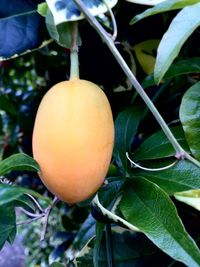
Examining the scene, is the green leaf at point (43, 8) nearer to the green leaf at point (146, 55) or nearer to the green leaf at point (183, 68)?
the green leaf at point (183, 68)

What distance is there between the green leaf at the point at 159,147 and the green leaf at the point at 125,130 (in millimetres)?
28

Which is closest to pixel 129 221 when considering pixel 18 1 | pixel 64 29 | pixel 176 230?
pixel 176 230

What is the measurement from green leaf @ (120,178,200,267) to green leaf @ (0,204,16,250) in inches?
3.9

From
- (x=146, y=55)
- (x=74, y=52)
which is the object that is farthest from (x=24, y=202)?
(x=146, y=55)

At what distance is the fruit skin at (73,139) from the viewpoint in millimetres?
→ 416

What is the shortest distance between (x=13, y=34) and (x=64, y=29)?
0.14m

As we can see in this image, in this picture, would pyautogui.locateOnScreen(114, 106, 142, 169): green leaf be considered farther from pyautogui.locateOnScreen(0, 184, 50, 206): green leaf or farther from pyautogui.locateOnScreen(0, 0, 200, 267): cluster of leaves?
pyautogui.locateOnScreen(0, 184, 50, 206): green leaf

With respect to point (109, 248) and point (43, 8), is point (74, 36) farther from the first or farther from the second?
point (109, 248)

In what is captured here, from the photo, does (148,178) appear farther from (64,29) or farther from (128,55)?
(128,55)

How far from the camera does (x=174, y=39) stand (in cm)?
40

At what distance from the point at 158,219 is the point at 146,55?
34 centimetres

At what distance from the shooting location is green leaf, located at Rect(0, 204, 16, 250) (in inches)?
18.9

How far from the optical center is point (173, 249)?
0.39 metres

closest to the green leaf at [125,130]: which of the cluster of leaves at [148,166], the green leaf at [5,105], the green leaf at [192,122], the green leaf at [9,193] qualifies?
Answer: the cluster of leaves at [148,166]
